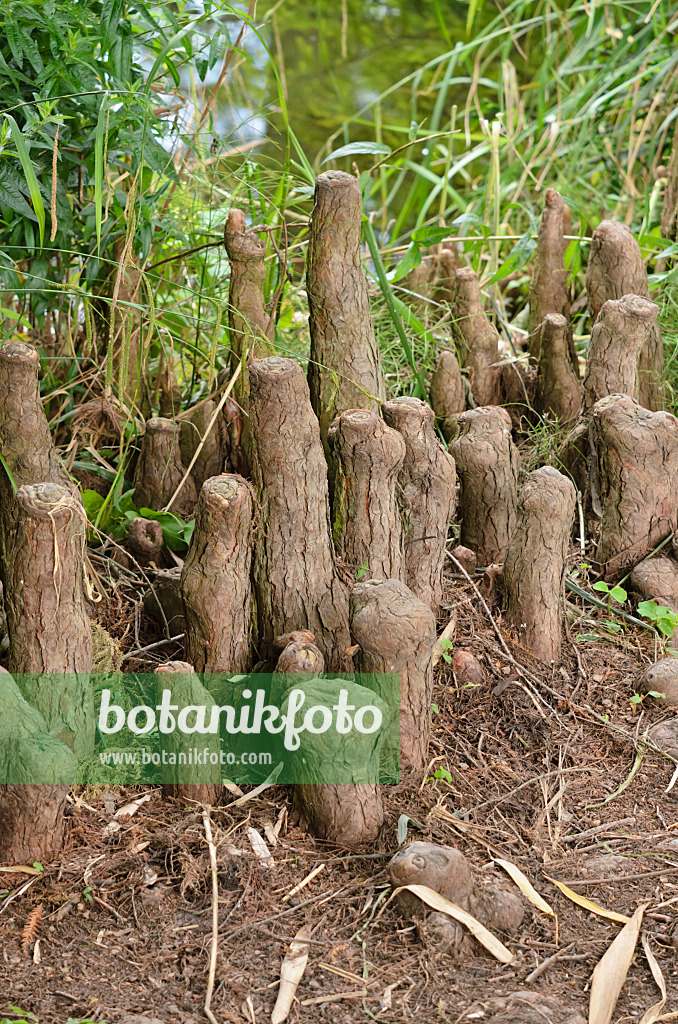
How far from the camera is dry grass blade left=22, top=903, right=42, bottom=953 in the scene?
1.46 meters

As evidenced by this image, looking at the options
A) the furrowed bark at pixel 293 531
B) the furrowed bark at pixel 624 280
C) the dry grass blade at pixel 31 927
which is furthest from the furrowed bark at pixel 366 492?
the furrowed bark at pixel 624 280

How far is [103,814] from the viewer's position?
1.70 m

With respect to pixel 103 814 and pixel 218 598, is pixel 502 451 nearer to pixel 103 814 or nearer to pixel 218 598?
pixel 218 598

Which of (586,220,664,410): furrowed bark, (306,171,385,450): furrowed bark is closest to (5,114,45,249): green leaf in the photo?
(306,171,385,450): furrowed bark

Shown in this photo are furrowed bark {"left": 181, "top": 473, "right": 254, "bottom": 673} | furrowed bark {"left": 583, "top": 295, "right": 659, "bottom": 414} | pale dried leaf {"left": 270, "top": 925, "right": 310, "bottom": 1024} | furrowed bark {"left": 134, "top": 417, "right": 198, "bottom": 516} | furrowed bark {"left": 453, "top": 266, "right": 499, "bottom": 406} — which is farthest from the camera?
furrowed bark {"left": 453, "top": 266, "right": 499, "bottom": 406}

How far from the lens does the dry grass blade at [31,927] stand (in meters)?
1.46

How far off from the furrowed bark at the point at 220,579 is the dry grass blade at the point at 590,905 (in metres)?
0.67

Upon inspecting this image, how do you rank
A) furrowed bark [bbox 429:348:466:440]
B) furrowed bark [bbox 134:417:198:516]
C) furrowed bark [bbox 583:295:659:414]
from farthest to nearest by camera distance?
furrowed bark [bbox 429:348:466:440]
furrowed bark [bbox 583:295:659:414]
furrowed bark [bbox 134:417:198:516]

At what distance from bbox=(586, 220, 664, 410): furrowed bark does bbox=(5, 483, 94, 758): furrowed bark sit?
62.0 inches

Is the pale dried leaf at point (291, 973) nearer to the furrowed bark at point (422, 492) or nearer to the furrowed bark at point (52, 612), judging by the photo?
the furrowed bark at point (52, 612)

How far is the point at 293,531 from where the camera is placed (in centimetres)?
188

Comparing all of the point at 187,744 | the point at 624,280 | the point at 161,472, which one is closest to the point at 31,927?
the point at 187,744

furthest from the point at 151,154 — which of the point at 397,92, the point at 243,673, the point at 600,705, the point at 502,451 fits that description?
the point at 397,92

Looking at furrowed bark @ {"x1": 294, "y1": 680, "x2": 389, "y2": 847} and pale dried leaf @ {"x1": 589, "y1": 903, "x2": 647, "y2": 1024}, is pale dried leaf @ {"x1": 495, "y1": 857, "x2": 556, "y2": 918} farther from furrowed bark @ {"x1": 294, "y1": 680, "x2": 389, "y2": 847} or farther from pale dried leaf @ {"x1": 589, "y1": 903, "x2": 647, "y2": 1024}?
furrowed bark @ {"x1": 294, "y1": 680, "x2": 389, "y2": 847}
